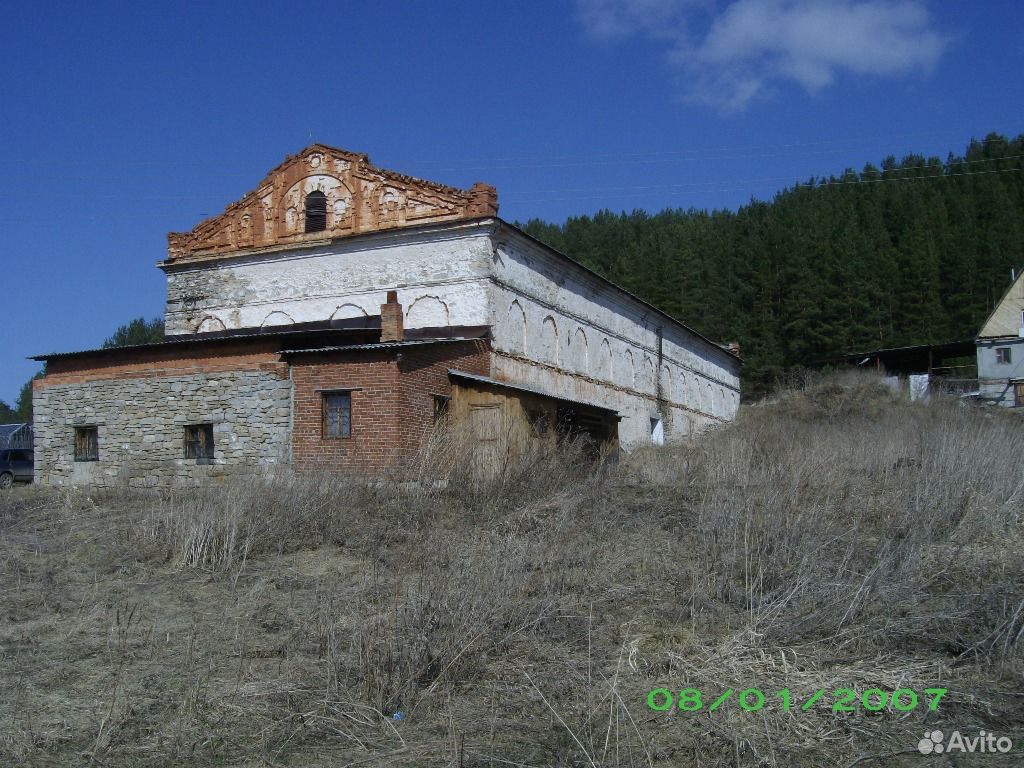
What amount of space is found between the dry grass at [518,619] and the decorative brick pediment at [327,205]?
1543cm

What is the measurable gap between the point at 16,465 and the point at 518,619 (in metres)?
25.7

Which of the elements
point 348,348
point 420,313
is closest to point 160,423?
point 348,348

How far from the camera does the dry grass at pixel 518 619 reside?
5.64 meters

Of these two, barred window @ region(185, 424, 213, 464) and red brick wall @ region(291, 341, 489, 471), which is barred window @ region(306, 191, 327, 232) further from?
red brick wall @ region(291, 341, 489, 471)

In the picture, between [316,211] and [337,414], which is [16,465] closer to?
[316,211]

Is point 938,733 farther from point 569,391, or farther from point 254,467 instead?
point 569,391

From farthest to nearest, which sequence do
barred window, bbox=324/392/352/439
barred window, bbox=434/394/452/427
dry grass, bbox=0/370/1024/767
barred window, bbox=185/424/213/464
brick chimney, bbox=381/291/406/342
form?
1. brick chimney, bbox=381/291/406/342
2. barred window, bbox=185/424/213/464
3. barred window, bbox=434/394/452/427
4. barred window, bbox=324/392/352/439
5. dry grass, bbox=0/370/1024/767

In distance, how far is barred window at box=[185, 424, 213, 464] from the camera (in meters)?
19.8

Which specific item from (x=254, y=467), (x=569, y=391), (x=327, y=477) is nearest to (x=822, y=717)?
(x=327, y=477)

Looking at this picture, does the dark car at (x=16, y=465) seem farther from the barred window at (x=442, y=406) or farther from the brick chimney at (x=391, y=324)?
the barred window at (x=442, y=406)

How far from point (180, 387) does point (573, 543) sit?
524 inches

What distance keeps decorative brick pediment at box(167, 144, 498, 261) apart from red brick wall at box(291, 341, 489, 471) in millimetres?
8710
